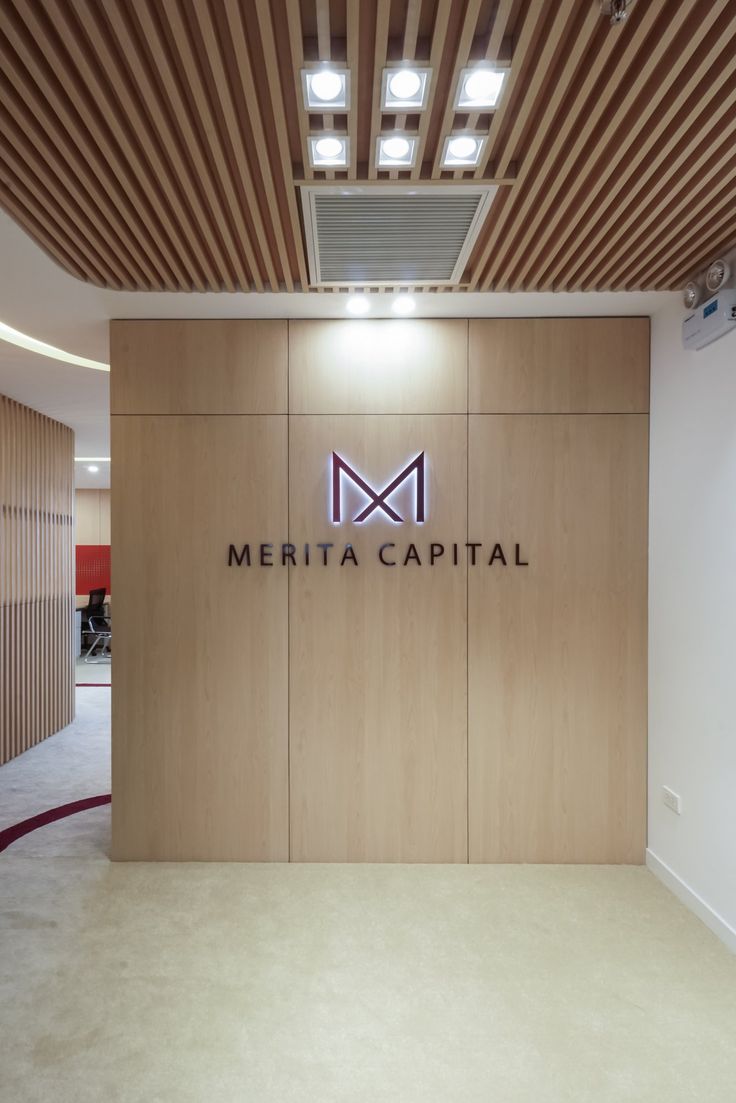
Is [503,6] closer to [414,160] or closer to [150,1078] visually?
[414,160]

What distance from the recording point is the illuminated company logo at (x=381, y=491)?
4.12 metres

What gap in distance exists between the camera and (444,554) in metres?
4.12

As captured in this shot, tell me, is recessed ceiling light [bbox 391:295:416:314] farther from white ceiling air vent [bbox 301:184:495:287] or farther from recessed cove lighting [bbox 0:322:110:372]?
recessed cove lighting [bbox 0:322:110:372]

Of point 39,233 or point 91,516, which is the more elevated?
point 39,233

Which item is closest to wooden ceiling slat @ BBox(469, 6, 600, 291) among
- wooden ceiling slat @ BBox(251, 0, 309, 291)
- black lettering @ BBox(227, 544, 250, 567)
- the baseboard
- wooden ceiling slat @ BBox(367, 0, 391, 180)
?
wooden ceiling slat @ BBox(367, 0, 391, 180)

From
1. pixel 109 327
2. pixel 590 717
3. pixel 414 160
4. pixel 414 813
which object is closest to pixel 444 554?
pixel 590 717

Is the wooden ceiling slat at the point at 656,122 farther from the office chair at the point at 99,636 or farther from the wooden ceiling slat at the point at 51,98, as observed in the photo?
the office chair at the point at 99,636

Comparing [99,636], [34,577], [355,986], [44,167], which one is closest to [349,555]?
[355,986]

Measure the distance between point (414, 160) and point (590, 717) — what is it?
3.23 metres

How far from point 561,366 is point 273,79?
2.61 meters

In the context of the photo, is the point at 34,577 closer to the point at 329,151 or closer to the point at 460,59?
the point at 329,151

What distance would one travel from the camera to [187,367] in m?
4.12

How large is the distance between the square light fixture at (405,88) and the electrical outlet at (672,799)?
3639 mm

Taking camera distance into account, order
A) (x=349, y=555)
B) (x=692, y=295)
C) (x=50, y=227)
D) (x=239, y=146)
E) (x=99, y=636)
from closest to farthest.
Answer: (x=239, y=146)
(x=50, y=227)
(x=692, y=295)
(x=349, y=555)
(x=99, y=636)
